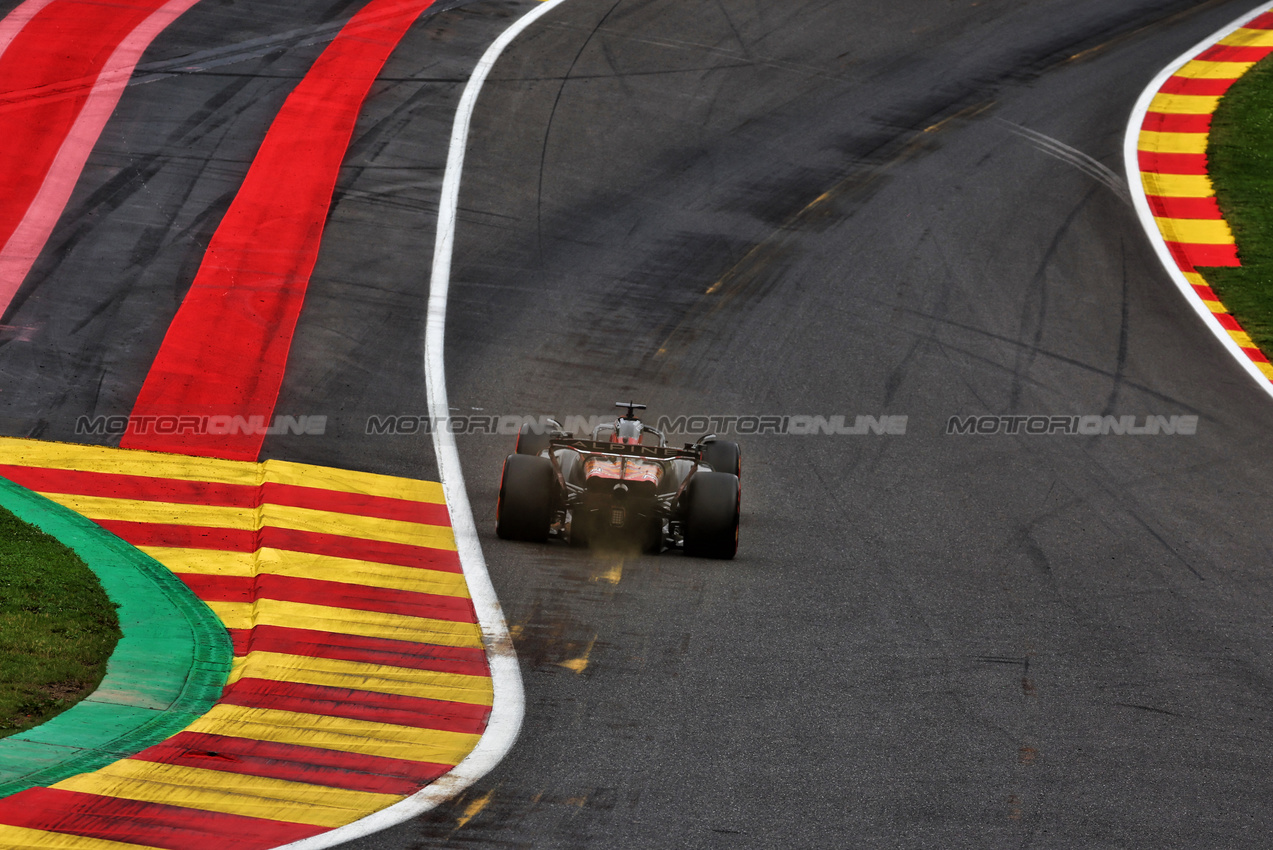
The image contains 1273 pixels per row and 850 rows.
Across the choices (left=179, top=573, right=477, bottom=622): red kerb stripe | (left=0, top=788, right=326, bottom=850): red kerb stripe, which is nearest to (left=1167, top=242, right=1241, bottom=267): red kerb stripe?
(left=179, top=573, right=477, bottom=622): red kerb stripe

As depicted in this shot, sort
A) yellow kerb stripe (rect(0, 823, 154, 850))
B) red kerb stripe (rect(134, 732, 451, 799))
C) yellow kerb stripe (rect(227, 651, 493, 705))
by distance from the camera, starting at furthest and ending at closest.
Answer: yellow kerb stripe (rect(227, 651, 493, 705)) < red kerb stripe (rect(134, 732, 451, 799)) < yellow kerb stripe (rect(0, 823, 154, 850))

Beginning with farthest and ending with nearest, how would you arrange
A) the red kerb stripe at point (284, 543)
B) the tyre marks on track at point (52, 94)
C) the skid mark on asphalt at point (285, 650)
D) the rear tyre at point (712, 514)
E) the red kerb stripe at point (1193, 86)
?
the red kerb stripe at point (1193, 86), the tyre marks on track at point (52, 94), the rear tyre at point (712, 514), the red kerb stripe at point (284, 543), the skid mark on asphalt at point (285, 650)

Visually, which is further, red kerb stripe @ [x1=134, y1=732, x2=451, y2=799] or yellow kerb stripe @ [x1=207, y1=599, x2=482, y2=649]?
yellow kerb stripe @ [x1=207, y1=599, x2=482, y2=649]

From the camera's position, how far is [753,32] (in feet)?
80.9

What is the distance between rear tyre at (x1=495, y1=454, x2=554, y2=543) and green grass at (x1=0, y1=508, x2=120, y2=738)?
308 centimetres

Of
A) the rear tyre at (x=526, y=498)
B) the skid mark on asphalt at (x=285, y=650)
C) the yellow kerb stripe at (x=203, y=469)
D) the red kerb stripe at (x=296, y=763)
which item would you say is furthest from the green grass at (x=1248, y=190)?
the red kerb stripe at (x=296, y=763)

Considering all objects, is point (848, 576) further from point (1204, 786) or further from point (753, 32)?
point (753, 32)

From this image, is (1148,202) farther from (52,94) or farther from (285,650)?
(52,94)

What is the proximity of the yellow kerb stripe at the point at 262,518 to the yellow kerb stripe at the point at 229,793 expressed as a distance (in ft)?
12.7

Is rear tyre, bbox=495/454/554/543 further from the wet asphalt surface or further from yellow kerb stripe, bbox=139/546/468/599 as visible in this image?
yellow kerb stripe, bbox=139/546/468/599

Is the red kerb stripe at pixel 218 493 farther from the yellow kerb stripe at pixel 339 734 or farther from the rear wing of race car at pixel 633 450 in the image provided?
the yellow kerb stripe at pixel 339 734

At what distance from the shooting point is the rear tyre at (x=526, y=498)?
35.5ft

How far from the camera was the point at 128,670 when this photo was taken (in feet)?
27.6

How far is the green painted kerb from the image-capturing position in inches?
285
